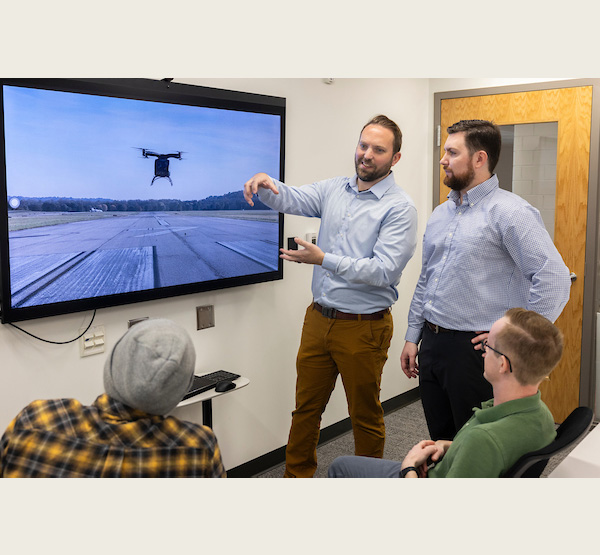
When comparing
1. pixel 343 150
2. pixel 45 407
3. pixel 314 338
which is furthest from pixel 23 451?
pixel 343 150

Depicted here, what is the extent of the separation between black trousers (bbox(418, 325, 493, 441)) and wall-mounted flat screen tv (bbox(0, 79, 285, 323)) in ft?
3.04

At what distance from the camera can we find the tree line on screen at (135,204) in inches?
79.9

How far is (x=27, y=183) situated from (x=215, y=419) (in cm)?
144

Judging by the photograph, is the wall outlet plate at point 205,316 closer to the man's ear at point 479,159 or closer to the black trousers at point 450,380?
the black trousers at point 450,380

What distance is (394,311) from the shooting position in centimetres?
396

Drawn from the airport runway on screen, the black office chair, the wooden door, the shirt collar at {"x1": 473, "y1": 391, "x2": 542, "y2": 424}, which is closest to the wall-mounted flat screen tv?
the airport runway on screen

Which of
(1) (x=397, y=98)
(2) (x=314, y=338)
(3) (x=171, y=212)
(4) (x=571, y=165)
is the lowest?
(2) (x=314, y=338)

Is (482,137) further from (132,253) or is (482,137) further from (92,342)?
(92,342)

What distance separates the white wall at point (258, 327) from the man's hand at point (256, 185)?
1.56ft

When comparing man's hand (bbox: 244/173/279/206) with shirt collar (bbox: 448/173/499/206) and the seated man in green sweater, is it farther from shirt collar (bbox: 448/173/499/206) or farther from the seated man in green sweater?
the seated man in green sweater

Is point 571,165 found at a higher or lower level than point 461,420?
higher

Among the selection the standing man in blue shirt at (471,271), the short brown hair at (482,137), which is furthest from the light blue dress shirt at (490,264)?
the short brown hair at (482,137)

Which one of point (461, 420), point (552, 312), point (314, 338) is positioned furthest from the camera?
point (314, 338)

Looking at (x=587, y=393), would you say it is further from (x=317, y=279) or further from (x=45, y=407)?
(x=45, y=407)
